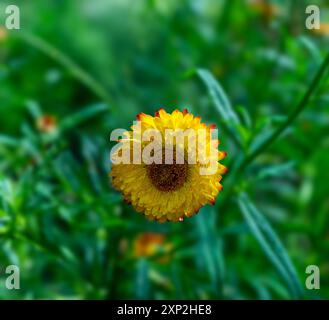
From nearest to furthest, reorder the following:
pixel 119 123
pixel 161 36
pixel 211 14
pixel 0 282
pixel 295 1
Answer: pixel 0 282 < pixel 119 123 < pixel 295 1 < pixel 161 36 < pixel 211 14

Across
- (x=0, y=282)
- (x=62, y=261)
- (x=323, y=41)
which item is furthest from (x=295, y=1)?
(x=0, y=282)

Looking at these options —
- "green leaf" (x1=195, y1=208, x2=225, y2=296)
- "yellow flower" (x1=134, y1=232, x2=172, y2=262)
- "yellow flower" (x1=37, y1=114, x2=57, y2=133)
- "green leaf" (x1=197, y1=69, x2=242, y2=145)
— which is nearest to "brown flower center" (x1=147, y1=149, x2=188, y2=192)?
"green leaf" (x1=197, y1=69, x2=242, y2=145)

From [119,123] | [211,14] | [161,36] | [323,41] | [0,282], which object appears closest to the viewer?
[0,282]

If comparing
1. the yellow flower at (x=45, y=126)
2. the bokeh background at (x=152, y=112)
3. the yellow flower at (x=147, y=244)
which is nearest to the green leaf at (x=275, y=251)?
the bokeh background at (x=152, y=112)

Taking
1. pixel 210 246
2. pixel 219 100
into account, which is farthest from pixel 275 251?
pixel 219 100

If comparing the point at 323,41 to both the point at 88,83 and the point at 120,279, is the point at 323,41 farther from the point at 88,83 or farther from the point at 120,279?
the point at 120,279

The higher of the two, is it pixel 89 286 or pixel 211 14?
pixel 211 14

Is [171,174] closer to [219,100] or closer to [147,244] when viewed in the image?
[219,100]

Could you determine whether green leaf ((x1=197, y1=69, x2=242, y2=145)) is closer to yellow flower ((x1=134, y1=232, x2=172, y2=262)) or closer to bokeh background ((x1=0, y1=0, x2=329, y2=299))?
bokeh background ((x1=0, y1=0, x2=329, y2=299))
